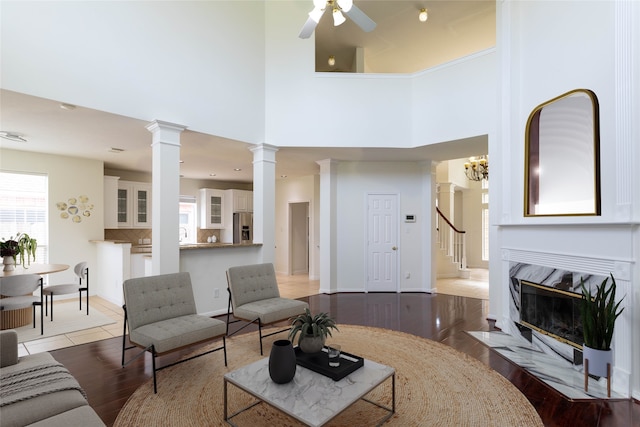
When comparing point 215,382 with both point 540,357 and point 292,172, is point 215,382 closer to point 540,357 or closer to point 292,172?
point 540,357

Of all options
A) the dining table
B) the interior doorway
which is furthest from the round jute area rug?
the interior doorway

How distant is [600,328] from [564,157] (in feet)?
5.47

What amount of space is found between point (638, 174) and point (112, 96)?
5.05 meters

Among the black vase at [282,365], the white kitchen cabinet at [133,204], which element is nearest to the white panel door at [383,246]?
the black vase at [282,365]

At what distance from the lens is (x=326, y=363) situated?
7.93 ft

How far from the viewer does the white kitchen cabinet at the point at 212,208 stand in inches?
362

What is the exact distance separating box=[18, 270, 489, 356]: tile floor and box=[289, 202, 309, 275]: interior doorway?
0.47 metres

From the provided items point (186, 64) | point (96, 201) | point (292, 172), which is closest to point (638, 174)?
point (186, 64)

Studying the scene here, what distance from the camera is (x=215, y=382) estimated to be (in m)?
2.97

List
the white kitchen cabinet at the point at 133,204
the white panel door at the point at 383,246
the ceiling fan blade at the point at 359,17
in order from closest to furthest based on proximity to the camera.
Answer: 1. the ceiling fan blade at the point at 359,17
2. the white panel door at the point at 383,246
3. the white kitchen cabinet at the point at 133,204

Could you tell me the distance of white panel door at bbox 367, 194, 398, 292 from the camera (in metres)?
6.80

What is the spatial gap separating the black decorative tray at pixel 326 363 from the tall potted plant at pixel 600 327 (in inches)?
76.9

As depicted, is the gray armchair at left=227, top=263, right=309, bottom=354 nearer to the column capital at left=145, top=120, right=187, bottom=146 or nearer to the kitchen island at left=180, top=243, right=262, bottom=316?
the kitchen island at left=180, top=243, right=262, bottom=316

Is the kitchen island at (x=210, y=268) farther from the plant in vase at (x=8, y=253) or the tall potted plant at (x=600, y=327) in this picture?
the tall potted plant at (x=600, y=327)
